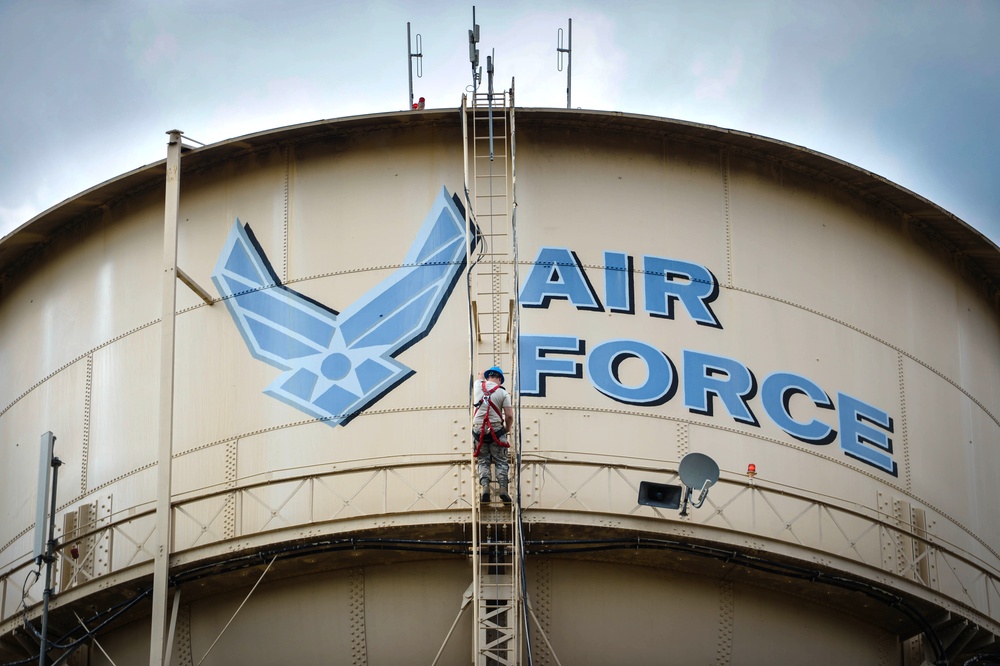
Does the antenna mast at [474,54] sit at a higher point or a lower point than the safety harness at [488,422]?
higher

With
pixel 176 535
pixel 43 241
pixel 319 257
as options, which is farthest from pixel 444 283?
pixel 43 241

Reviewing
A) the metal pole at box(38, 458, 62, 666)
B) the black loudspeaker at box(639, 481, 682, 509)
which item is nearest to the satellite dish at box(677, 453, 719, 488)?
the black loudspeaker at box(639, 481, 682, 509)

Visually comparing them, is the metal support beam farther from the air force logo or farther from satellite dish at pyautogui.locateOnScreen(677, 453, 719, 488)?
satellite dish at pyautogui.locateOnScreen(677, 453, 719, 488)

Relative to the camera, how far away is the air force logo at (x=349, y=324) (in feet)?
62.7

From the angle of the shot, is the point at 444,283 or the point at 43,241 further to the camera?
the point at 43,241

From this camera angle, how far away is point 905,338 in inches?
822

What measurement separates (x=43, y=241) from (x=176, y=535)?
497 cm

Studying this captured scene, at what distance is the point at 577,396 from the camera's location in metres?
19.0

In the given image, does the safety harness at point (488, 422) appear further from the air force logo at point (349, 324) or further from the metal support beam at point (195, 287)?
the metal support beam at point (195, 287)

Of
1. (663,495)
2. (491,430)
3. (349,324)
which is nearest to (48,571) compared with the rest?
(349,324)

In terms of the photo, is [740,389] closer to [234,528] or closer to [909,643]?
[909,643]

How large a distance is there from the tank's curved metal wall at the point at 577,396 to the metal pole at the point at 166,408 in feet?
1.36

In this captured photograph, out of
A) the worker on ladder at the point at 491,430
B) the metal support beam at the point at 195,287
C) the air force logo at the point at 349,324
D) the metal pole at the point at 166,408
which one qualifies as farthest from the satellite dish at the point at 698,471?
the metal support beam at the point at 195,287

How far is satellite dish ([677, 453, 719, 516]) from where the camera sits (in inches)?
693
